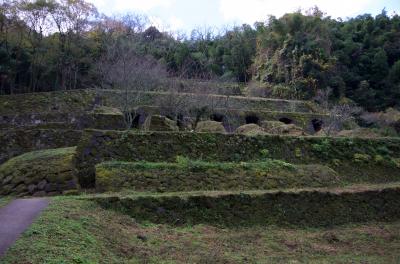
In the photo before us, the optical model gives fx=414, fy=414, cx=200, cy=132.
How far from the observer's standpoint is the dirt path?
601 cm

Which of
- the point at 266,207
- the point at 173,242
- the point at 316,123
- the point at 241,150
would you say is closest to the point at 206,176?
the point at 266,207

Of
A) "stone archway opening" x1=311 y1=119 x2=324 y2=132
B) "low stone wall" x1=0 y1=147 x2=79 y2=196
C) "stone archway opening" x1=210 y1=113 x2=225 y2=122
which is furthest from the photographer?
"stone archway opening" x1=311 y1=119 x2=324 y2=132

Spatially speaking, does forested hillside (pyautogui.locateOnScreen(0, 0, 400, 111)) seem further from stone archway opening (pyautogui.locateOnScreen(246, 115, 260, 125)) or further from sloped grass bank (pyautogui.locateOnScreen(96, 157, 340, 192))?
sloped grass bank (pyautogui.locateOnScreen(96, 157, 340, 192))

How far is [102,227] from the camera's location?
7547 millimetres

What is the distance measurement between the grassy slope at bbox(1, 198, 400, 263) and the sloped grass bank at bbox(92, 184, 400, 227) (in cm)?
35

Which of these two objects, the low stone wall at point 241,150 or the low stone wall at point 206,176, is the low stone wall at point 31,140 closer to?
the low stone wall at point 241,150

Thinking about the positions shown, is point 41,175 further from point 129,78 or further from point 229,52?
point 229,52

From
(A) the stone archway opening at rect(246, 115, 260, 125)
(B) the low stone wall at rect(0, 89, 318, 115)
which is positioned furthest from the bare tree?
(A) the stone archway opening at rect(246, 115, 260, 125)

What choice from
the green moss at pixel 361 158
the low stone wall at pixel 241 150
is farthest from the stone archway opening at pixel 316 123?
the green moss at pixel 361 158

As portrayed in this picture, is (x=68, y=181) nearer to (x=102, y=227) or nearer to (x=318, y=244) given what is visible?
(x=102, y=227)

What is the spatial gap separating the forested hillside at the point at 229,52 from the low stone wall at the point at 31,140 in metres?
12.7

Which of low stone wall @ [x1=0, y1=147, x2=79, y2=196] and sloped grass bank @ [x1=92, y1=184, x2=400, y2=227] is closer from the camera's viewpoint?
sloped grass bank @ [x1=92, y1=184, x2=400, y2=227]

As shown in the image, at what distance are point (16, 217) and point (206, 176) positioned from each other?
5.47 metres

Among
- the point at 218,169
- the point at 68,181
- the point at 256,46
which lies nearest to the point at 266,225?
the point at 218,169
